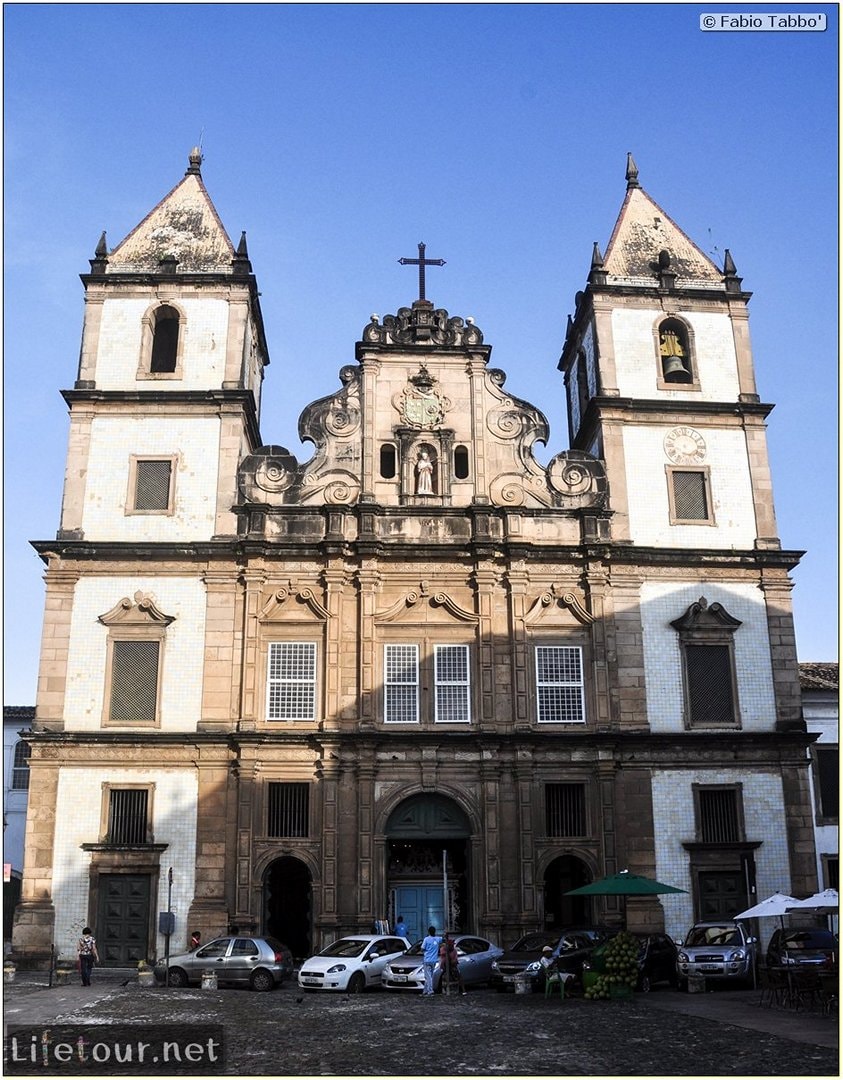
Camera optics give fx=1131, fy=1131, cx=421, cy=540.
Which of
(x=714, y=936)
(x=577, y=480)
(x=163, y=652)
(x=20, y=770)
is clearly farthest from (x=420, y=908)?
(x=20, y=770)

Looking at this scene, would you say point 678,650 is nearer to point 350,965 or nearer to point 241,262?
point 350,965

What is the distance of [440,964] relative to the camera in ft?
81.8

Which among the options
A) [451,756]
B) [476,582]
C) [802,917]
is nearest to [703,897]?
[802,917]

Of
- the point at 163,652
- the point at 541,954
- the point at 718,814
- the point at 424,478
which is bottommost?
the point at 541,954

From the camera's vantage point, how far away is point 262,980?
26.0m

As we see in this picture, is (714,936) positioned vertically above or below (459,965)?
above

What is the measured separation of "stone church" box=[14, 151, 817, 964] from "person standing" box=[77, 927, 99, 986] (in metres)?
2.06

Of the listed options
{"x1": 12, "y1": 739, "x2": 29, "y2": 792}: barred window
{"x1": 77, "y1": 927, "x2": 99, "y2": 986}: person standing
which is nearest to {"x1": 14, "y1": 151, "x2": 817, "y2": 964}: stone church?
{"x1": 77, "y1": 927, "x2": 99, "y2": 986}: person standing

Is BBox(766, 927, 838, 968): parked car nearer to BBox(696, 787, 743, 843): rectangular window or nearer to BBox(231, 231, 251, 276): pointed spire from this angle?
BBox(696, 787, 743, 843): rectangular window

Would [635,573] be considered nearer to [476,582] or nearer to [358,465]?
[476,582]

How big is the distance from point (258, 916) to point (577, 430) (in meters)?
19.7

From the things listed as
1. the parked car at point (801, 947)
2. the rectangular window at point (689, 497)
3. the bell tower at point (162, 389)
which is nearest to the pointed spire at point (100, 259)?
the bell tower at point (162, 389)

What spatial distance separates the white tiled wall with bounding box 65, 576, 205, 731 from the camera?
3141 centimetres

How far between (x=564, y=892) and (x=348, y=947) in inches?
356
